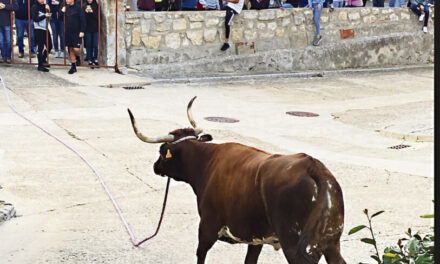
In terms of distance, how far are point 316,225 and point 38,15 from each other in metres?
13.1

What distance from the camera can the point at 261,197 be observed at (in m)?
5.24

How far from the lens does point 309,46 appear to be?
2002cm

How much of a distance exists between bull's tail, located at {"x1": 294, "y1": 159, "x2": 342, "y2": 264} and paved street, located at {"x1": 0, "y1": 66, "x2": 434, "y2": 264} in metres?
1.77

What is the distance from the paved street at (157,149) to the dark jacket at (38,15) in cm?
103

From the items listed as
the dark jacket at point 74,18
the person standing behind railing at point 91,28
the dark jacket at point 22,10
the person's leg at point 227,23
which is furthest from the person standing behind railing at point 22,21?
the person's leg at point 227,23

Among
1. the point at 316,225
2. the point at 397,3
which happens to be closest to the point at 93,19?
the point at 397,3

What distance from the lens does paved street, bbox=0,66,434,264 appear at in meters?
7.23

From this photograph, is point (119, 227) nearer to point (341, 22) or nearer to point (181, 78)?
point (181, 78)

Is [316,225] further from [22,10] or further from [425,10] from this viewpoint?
[425,10]

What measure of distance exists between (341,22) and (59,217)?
1404 centimetres

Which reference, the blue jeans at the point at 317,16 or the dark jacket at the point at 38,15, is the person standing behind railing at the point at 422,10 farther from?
the dark jacket at the point at 38,15

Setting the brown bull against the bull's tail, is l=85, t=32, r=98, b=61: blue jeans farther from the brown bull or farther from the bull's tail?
the bull's tail

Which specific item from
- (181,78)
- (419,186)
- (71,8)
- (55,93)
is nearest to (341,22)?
(181,78)

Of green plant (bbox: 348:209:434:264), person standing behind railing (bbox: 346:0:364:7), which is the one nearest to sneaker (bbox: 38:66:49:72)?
person standing behind railing (bbox: 346:0:364:7)
